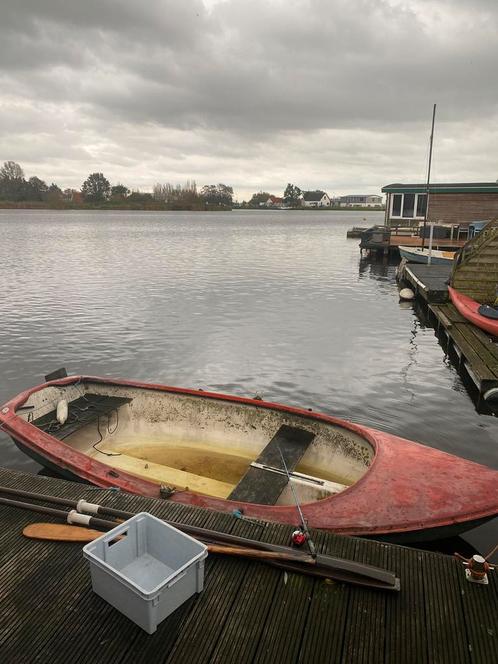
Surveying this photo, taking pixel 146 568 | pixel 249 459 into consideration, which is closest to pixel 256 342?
pixel 249 459

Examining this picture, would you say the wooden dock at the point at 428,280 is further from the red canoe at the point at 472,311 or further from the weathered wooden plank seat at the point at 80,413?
the weathered wooden plank seat at the point at 80,413

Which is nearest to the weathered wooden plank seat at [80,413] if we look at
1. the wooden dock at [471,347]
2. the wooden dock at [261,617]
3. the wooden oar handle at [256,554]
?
the wooden dock at [261,617]

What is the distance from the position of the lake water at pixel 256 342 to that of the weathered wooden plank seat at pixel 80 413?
5.18 ft

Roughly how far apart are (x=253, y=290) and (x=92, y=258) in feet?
86.9

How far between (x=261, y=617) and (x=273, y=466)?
12.8ft

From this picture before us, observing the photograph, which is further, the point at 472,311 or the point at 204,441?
the point at 472,311

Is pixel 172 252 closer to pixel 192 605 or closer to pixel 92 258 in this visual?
pixel 92 258

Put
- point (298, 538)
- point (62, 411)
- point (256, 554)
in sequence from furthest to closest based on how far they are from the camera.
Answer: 1. point (62, 411)
2. point (298, 538)
3. point (256, 554)

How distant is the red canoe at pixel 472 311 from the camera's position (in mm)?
18875

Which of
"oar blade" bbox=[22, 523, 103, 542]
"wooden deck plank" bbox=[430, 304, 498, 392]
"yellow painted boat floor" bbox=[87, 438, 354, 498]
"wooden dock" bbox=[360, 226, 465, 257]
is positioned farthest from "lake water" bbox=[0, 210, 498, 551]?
"wooden dock" bbox=[360, 226, 465, 257]

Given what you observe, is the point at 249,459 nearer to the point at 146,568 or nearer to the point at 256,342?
the point at 146,568

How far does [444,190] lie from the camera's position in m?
47.1

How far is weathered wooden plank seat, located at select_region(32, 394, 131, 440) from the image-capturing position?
1054 centimetres

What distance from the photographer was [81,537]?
20.1ft
